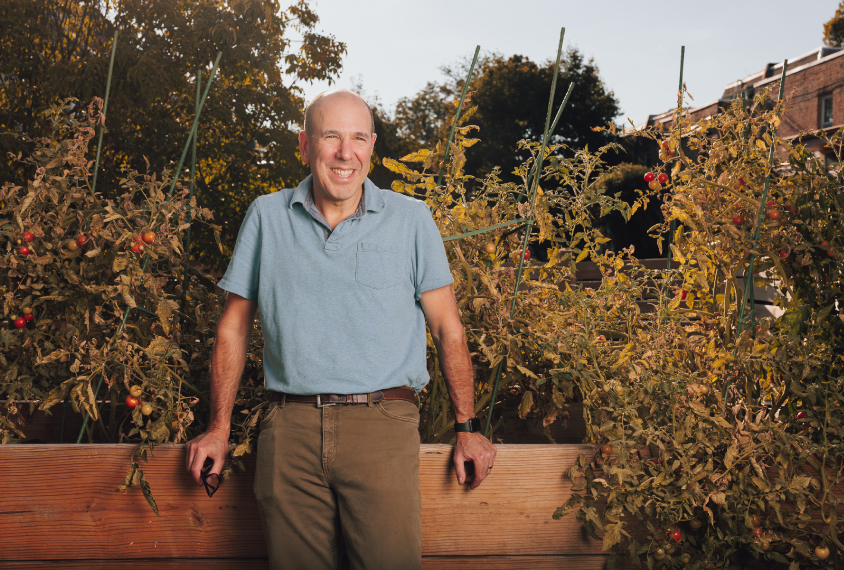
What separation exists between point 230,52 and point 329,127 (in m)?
6.42

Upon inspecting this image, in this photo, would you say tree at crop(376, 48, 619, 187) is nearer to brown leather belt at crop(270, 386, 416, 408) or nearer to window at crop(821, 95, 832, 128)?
window at crop(821, 95, 832, 128)

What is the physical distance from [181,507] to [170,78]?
656 cm

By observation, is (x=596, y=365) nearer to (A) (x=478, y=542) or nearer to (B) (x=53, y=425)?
(A) (x=478, y=542)

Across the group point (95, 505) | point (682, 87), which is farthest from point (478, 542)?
point (682, 87)

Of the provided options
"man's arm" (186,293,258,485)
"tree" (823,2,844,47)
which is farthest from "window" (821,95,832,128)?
"man's arm" (186,293,258,485)

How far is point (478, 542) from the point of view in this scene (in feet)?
5.35

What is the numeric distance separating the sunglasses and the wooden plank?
0.05 meters

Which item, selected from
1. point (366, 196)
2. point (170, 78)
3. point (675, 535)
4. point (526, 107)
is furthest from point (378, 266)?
point (526, 107)

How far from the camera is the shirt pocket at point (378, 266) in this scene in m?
1.55

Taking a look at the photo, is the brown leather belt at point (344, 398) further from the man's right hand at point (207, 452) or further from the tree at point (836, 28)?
the tree at point (836, 28)

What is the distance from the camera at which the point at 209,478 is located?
5.12ft

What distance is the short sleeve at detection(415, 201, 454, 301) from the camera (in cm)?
161

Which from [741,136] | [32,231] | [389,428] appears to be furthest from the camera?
[741,136]

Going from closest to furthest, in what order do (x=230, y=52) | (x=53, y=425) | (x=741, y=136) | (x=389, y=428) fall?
(x=389, y=428)
(x=741, y=136)
(x=53, y=425)
(x=230, y=52)
